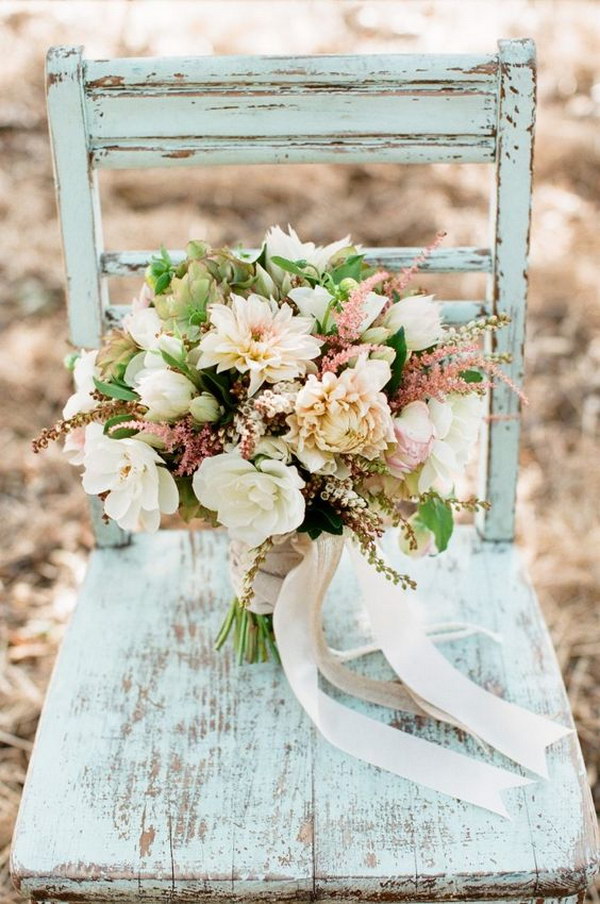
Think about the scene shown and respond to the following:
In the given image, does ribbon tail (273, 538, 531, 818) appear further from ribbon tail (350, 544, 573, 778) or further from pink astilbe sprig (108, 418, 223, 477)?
pink astilbe sprig (108, 418, 223, 477)

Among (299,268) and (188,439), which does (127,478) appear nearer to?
(188,439)

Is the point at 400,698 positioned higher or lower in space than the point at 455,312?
lower

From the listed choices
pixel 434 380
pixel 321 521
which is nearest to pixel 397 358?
pixel 434 380

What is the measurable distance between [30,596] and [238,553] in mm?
1028

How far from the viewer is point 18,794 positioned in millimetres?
1710

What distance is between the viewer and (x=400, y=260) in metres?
1.28

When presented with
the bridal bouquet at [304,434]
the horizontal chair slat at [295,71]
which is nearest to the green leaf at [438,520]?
the bridal bouquet at [304,434]

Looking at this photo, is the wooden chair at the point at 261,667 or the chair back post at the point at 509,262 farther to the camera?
the chair back post at the point at 509,262

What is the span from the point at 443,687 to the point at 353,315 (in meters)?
0.42

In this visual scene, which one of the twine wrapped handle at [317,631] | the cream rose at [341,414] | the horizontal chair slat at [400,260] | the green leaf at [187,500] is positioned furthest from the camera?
the horizontal chair slat at [400,260]

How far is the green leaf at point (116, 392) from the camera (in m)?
1.03

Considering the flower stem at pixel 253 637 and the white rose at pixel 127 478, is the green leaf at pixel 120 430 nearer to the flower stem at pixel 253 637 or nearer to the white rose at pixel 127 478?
the white rose at pixel 127 478

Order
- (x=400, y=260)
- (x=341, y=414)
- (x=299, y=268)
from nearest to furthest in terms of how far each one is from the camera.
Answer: (x=341, y=414)
(x=299, y=268)
(x=400, y=260)

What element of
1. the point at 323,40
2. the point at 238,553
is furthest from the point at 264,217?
the point at 238,553
